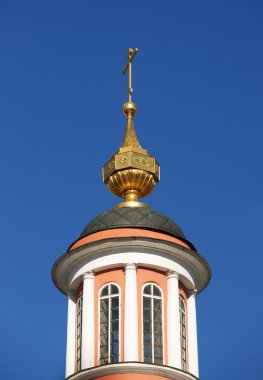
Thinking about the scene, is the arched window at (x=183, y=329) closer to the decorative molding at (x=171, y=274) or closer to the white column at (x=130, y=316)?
the decorative molding at (x=171, y=274)

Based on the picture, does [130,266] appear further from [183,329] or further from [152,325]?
[183,329]

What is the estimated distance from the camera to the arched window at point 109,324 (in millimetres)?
24812

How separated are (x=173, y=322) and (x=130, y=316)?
969mm

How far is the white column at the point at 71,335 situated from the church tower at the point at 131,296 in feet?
0.07

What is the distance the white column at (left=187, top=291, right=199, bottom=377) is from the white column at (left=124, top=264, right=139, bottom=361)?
144 cm

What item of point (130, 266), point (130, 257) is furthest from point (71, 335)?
point (130, 257)

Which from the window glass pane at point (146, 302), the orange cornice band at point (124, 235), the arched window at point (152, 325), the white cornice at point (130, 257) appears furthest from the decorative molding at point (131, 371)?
the orange cornice band at point (124, 235)

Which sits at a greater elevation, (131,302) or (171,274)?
(171,274)

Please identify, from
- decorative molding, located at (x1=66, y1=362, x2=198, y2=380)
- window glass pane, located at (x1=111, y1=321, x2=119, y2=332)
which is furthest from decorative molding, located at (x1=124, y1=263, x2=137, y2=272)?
decorative molding, located at (x1=66, y1=362, x2=198, y2=380)

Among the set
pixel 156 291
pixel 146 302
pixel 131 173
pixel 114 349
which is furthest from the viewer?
pixel 131 173

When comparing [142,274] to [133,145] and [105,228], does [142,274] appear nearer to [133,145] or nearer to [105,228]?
[105,228]

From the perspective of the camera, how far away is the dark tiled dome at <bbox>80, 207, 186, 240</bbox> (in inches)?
1043

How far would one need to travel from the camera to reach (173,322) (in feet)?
82.9

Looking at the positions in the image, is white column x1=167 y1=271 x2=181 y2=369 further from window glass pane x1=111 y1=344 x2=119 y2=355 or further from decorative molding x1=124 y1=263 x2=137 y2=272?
window glass pane x1=111 y1=344 x2=119 y2=355
